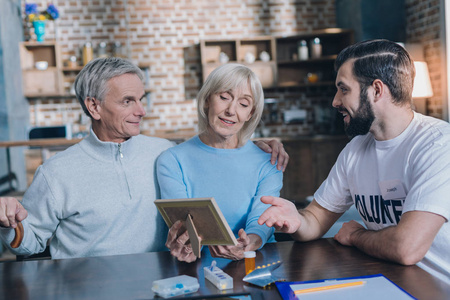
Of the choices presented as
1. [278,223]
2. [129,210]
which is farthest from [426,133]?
[129,210]

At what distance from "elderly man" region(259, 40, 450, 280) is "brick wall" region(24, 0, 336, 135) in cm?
486

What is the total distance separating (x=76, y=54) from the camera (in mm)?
6262

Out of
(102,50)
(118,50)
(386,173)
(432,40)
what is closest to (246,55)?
(118,50)

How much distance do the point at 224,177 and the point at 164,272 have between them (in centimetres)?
59

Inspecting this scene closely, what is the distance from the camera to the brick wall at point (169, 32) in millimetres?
6246

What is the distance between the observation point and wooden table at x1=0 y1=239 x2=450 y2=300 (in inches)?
45.6

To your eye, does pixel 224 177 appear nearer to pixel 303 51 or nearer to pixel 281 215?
pixel 281 215

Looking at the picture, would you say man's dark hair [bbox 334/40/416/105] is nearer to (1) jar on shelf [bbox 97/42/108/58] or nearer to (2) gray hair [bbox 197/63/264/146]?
(2) gray hair [bbox 197/63/264/146]

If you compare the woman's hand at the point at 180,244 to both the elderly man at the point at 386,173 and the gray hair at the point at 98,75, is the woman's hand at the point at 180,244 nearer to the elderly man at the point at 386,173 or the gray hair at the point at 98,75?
the elderly man at the point at 386,173

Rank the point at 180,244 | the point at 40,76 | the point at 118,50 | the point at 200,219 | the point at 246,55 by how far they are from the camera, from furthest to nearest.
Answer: the point at 118,50 → the point at 246,55 → the point at 40,76 → the point at 180,244 → the point at 200,219

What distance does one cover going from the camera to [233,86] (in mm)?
1811

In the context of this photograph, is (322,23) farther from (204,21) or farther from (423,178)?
(423,178)

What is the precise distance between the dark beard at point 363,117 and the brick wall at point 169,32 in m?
4.91

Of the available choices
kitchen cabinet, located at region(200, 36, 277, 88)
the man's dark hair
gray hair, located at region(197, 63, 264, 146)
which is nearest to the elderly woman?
gray hair, located at region(197, 63, 264, 146)
